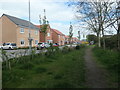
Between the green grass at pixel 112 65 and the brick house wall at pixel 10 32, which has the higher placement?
the brick house wall at pixel 10 32

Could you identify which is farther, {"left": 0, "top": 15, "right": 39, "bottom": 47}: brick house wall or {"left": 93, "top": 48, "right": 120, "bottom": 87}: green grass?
{"left": 0, "top": 15, "right": 39, "bottom": 47}: brick house wall

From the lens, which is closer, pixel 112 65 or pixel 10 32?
pixel 112 65

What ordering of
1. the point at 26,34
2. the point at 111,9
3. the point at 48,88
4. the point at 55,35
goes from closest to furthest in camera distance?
the point at 48,88 < the point at 111,9 < the point at 26,34 < the point at 55,35

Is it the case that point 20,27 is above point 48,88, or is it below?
above

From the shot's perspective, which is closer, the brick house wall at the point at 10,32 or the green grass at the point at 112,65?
the green grass at the point at 112,65

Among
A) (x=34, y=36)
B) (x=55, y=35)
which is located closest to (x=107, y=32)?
(x=34, y=36)

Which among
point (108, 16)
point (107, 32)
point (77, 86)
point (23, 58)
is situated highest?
point (108, 16)

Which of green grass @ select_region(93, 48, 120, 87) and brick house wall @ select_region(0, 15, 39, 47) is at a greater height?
brick house wall @ select_region(0, 15, 39, 47)

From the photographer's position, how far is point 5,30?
2897 centimetres

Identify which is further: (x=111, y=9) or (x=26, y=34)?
(x=26, y=34)

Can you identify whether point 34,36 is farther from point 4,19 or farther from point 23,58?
point 23,58

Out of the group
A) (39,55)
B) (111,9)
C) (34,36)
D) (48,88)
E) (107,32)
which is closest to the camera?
(48,88)

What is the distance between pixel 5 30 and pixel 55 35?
26425 millimetres

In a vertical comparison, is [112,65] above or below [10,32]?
below
